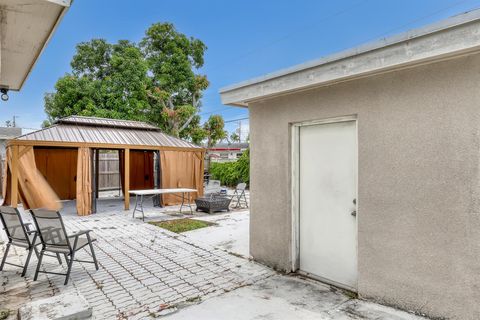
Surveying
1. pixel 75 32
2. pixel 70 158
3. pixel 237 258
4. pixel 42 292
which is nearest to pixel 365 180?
pixel 237 258

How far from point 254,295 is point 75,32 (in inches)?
877

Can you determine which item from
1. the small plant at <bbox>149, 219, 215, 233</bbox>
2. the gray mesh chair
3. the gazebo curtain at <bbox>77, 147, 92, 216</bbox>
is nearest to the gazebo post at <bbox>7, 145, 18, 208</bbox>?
the gazebo curtain at <bbox>77, 147, 92, 216</bbox>

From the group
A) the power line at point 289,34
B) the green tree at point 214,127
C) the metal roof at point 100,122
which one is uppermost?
the power line at point 289,34

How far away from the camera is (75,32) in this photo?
67.0 ft

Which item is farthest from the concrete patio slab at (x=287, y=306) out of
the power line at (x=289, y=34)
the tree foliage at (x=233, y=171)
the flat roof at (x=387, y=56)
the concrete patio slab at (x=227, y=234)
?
→ the power line at (x=289, y=34)

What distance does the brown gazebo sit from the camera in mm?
10078

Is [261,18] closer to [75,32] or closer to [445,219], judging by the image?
[75,32]

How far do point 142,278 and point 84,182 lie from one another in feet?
23.4

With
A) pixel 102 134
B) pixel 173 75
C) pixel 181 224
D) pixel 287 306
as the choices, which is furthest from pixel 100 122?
pixel 287 306

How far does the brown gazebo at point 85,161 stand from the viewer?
33.1 feet

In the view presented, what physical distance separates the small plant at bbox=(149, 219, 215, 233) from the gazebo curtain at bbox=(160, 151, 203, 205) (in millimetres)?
3547

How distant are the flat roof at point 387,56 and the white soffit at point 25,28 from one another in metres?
2.66

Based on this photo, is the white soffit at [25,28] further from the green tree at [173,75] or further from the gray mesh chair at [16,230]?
the green tree at [173,75]

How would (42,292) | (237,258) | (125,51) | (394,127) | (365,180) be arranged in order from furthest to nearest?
(125,51) → (237,258) → (42,292) → (365,180) → (394,127)
